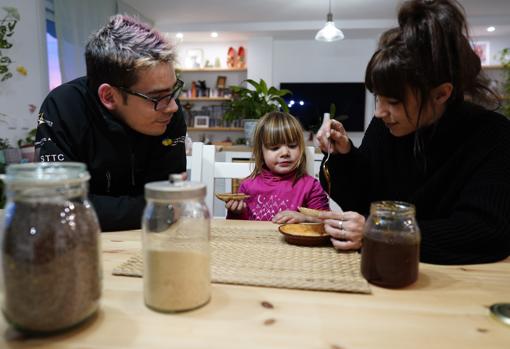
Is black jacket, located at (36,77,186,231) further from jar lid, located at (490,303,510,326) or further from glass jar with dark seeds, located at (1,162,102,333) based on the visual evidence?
jar lid, located at (490,303,510,326)

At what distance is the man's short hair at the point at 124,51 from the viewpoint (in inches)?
40.3

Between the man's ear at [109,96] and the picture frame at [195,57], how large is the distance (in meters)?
5.03

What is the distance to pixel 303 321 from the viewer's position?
1.70 ft

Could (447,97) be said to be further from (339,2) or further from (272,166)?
(339,2)

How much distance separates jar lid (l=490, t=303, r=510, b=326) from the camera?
0.52 meters

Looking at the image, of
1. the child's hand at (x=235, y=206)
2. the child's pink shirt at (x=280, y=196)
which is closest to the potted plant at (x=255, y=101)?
the child's pink shirt at (x=280, y=196)

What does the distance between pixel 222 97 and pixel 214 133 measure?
0.67 meters

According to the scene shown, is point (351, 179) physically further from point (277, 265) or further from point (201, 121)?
point (201, 121)

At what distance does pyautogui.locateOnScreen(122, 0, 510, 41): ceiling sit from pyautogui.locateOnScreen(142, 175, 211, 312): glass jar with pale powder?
4.33m

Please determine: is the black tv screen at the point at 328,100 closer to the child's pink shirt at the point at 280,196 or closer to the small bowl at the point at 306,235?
the child's pink shirt at the point at 280,196

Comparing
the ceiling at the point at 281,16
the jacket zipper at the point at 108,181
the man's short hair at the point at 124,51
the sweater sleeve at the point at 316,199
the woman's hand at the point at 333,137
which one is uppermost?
the ceiling at the point at 281,16

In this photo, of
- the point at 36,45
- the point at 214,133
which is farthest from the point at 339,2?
the point at 36,45

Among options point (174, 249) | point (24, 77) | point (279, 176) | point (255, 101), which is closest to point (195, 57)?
point (24, 77)

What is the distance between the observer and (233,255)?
31.2 inches
